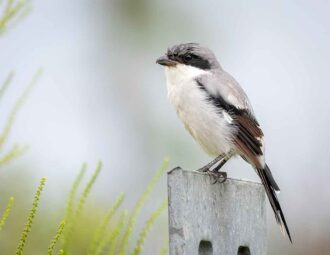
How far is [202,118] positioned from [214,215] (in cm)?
143

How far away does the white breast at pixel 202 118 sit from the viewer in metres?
4.95

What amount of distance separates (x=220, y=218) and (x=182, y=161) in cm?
473

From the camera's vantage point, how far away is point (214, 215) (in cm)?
358

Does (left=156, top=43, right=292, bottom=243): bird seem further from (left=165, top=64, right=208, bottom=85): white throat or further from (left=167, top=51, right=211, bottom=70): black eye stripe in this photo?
(left=167, top=51, right=211, bottom=70): black eye stripe

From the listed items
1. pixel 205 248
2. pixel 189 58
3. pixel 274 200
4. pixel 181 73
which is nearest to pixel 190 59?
pixel 189 58

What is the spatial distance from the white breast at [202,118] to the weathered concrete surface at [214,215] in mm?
1022

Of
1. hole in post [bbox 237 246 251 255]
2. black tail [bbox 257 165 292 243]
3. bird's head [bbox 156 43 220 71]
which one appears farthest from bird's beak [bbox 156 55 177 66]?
hole in post [bbox 237 246 251 255]

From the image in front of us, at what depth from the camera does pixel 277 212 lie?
450 centimetres

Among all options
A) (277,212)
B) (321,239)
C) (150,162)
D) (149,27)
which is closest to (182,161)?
(150,162)

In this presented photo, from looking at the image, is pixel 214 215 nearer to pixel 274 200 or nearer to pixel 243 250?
pixel 243 250

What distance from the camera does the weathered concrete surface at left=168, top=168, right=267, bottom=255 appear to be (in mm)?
3381

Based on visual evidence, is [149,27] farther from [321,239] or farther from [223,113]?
[223,113]

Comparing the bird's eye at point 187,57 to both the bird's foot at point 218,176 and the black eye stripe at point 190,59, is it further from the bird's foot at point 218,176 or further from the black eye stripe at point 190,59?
the bird's foot at point 218,176

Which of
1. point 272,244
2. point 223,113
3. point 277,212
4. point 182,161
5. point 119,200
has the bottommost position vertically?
point 119,200
